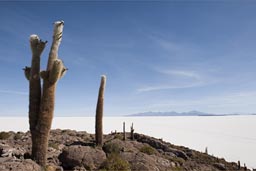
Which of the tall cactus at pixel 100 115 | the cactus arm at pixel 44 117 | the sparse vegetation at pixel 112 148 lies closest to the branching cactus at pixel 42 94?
the cactus arm at pixel 44 117

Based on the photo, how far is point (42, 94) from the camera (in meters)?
12.2

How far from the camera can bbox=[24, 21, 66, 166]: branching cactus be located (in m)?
12.0

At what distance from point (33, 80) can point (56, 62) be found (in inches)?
62.3

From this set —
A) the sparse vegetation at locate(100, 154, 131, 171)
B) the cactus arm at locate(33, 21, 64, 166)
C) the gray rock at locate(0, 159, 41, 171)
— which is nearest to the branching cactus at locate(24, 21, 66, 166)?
the cactus arm at locate(33, 21, 64, 166)

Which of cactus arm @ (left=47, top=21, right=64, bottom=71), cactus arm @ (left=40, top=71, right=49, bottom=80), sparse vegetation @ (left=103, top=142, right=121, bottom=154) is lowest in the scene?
sparse vegetation @ (left=103, top=142, right=121, bottom=154)

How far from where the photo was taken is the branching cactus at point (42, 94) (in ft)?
39.5

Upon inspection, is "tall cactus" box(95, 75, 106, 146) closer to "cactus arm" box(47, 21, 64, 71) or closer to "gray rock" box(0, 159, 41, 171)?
"cactus arm" box(47, 21, 64, 71)

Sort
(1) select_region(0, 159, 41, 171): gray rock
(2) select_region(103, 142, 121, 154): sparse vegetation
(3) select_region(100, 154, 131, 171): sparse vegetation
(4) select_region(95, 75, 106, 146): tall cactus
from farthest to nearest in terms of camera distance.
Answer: (4) select_region(95, 75, 106, 146): tall cactus < (2) select_region(103, 142, 121, 154): sparse vegetation < (3) select_region(100, 154, 131, 171): sparse vegetation < (1) select_region(0, 159, 41, 171): gray rock

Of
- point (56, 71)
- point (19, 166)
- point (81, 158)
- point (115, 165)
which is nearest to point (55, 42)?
point (56, 71)

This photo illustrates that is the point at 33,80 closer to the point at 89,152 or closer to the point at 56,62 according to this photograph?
the point at 56,62

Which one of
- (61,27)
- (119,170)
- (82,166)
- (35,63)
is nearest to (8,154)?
(82,166)

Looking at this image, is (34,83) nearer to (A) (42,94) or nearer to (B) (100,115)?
(A) (42,94)

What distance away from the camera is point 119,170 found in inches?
504

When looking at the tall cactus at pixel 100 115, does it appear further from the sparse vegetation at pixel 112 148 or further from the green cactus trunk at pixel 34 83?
the green cactus trunk at pixel 34 83
